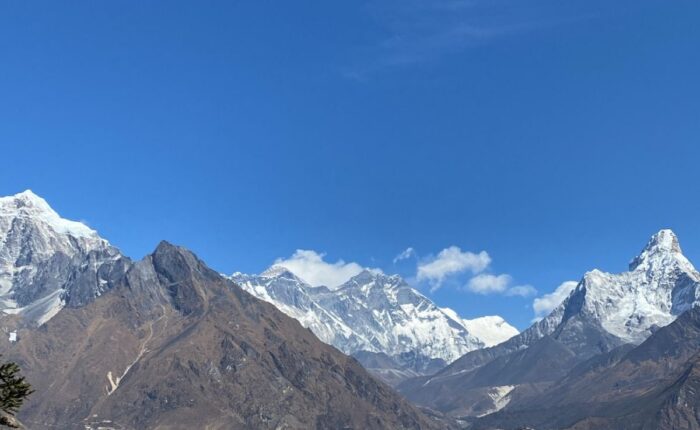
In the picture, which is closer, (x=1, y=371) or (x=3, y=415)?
(x=1, y=371)

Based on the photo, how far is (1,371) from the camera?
1951 inches

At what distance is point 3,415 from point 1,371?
8.72m

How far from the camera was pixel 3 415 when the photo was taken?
186 feet
